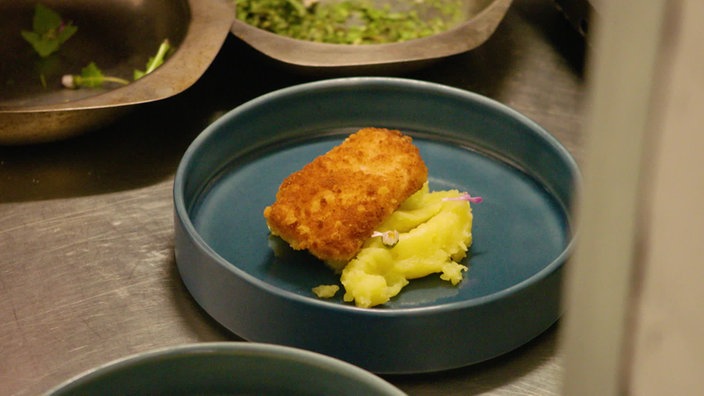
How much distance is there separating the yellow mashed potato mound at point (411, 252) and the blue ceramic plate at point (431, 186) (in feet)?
0.06

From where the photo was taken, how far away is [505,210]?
3.83ft

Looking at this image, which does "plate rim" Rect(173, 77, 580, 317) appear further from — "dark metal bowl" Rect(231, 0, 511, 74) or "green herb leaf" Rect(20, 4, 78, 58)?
"green herb leaf" Rect(20, 4, 78, 58)

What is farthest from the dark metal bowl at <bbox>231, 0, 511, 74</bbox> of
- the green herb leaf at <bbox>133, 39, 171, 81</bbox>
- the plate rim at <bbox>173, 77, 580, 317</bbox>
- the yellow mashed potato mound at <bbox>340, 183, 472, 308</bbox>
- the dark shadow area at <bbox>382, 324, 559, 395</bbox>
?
the dark shadow area at <bbox>382, 324, 559, 395</bbox>

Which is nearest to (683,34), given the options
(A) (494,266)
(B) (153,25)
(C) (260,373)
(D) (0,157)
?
(C) (260,373)

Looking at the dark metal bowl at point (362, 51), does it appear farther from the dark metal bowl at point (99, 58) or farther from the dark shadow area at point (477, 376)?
the dark shadow area at point (477, 376)

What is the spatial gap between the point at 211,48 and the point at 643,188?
43.2 inches

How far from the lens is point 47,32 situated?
5.20 ft

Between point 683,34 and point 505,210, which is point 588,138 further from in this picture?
point 505,210

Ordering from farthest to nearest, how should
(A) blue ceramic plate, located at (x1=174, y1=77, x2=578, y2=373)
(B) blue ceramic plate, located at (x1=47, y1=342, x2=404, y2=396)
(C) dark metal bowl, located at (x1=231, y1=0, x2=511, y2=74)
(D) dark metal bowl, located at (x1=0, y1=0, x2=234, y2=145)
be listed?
(C) dark metal bowl, located at (x1=231, y1=0, x2=511, y2=74), (D) dark metal bowl, located at (x1=0, y1=0, x2=234, y2=145), (A) blue ceramic plate, located at (x1=174, y1=77, x2=578, y2=373), (B) blue ceramic plate, located at (x1=47, y1=342, x2=404, y2=396)

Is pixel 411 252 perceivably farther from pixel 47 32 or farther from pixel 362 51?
pixel 47 32

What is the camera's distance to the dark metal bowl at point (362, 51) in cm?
135

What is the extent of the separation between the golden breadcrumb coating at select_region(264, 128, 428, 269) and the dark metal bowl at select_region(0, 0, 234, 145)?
287 mm

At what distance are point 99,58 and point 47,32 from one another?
0.11 m

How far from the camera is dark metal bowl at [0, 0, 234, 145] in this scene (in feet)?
3.98
